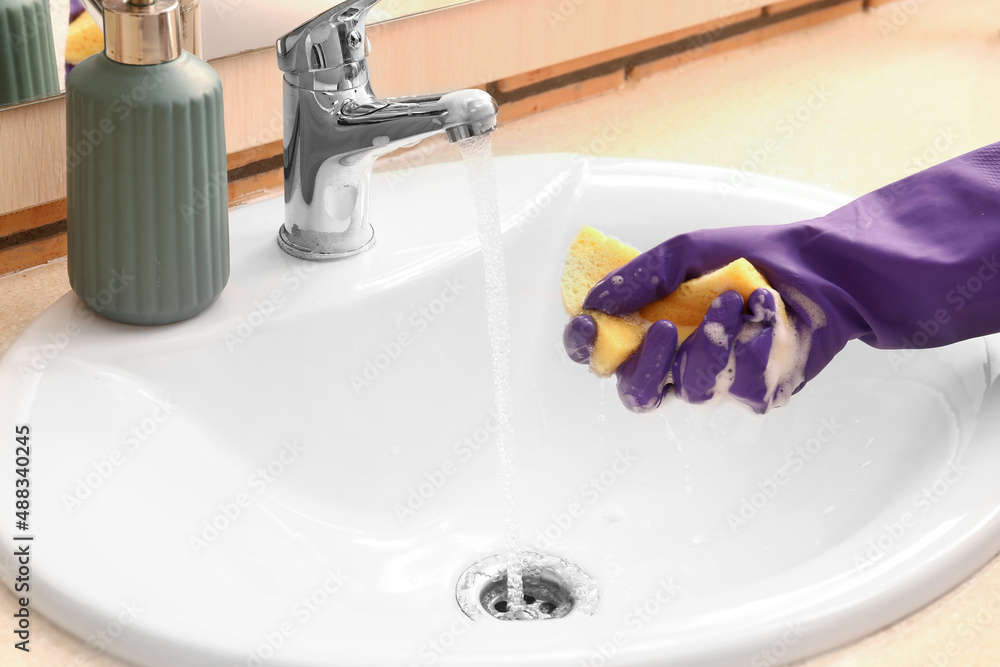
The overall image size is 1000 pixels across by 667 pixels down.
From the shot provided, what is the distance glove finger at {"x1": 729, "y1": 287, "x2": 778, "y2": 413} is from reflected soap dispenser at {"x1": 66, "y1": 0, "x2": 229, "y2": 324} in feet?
1.05

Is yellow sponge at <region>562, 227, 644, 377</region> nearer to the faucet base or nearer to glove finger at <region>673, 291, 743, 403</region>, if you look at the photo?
glove finger at <region>673, 291, 743, 403</region>

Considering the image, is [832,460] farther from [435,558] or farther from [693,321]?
[435,558]

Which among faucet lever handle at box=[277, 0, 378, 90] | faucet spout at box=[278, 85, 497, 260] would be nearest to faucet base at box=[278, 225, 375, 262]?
faucet spout at box=[278, 85, 497, 260]

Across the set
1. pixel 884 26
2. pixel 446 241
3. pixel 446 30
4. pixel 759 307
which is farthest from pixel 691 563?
pixel 884 26

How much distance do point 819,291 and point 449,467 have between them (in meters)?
0.29

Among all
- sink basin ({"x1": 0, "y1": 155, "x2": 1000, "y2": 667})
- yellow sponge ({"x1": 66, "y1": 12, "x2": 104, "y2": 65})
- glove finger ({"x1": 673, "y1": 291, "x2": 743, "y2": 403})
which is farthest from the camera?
yellow sponge ({"x1": 66, "y1": 12, "x2": 104, "y2": 65})

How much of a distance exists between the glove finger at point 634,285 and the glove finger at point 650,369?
0.10 feet

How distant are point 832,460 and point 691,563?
4.8 inches

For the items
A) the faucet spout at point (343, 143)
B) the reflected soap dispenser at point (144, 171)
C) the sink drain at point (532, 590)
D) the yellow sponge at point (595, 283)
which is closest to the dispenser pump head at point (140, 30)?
the reflected soap dispenser at point (144, 171)

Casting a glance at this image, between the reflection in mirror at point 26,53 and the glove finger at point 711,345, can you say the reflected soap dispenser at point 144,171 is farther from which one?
the glove finger at point 711,345

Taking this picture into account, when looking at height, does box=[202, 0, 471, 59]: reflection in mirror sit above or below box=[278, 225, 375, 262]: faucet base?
above

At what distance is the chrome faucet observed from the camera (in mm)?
641

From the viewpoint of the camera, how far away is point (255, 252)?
2.48ft

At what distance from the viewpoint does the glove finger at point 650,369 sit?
608 millimetres
